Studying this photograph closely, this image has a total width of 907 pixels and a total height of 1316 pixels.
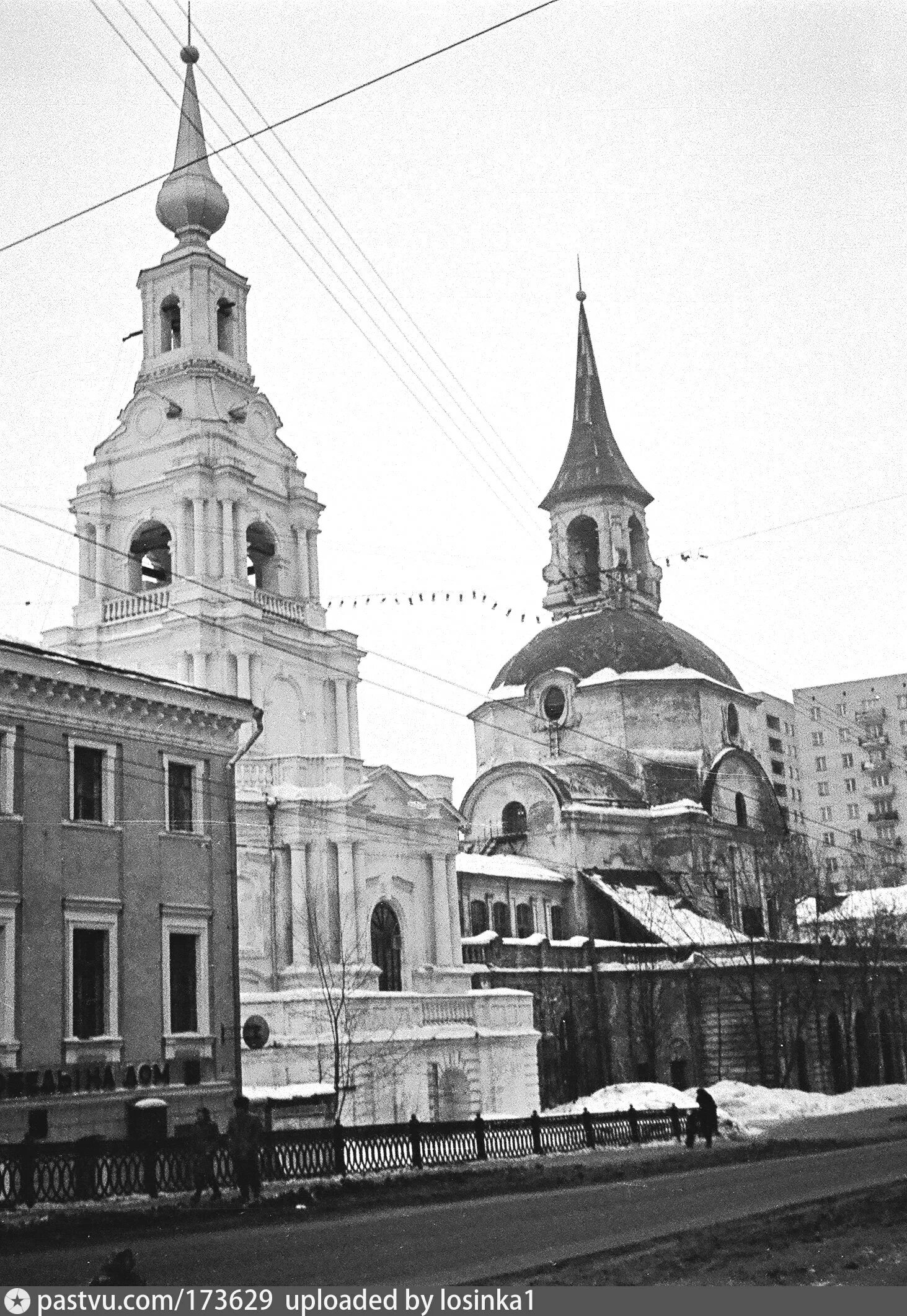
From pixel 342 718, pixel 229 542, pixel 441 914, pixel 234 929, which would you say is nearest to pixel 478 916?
pixel 441 914

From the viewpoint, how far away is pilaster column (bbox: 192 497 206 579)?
173 ft

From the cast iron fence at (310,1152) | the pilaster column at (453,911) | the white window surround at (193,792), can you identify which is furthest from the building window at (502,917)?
the white window surround at (193,792)

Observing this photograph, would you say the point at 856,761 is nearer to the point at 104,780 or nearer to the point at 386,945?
the point at 386,945

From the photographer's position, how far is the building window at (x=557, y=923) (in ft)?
218

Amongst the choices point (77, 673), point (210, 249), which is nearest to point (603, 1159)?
point (77, 673)

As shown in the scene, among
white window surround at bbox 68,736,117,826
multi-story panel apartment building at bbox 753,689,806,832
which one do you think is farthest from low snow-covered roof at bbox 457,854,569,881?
multi-story panel apartment building at bbox 753,689,806,832

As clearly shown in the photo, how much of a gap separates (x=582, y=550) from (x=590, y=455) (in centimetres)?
565

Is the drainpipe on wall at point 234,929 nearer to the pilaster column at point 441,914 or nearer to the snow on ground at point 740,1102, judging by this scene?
the snow on ground at point 740,1102

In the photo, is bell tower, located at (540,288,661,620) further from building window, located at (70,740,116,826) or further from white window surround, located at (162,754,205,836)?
building window, located at (70,740,116,826)

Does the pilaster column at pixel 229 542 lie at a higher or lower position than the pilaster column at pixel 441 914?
higher

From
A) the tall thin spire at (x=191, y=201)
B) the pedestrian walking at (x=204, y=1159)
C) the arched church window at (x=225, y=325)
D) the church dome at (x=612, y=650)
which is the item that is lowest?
the pedestrian walking at (x=204, y=1159)

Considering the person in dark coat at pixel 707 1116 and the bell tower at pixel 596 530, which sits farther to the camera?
the bell tower at pixel 596 530

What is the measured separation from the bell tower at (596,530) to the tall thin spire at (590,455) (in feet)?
0.16

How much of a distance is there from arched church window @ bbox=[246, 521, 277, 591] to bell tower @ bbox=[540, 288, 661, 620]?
34077 mm
